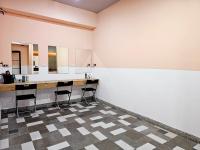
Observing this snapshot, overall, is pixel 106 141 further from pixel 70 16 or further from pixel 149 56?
pixel 70 16

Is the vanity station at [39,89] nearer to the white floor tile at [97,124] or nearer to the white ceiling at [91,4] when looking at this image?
the white floor tile at [97,124]

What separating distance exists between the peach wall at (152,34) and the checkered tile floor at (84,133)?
130cm

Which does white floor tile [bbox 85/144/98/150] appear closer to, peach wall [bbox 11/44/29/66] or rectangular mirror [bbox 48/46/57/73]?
rectangular mirror [bbox 48/46/57/73]

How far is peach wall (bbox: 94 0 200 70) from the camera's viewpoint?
241 cm

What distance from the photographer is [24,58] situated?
383 centimetres

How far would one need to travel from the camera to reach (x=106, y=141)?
2369 mm

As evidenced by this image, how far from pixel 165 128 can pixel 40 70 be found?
3485mm

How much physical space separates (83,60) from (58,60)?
35.2 inches

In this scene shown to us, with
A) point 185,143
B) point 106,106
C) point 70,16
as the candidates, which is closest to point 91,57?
point 70,16

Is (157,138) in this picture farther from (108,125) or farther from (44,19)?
(44,19)

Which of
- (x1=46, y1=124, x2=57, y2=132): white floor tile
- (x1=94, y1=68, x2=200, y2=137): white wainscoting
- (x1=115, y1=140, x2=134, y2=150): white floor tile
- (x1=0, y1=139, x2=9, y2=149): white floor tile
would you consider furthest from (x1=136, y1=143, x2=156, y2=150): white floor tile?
(x1=0, y1=139, x2=9, y2=149): white floor tile

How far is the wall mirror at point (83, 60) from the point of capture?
4.80m

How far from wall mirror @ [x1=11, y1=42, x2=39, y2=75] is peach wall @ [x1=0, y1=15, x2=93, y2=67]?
0.10m

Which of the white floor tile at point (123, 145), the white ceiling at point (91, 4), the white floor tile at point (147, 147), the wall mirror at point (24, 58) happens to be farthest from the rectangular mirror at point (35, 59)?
the white floor tile at point (147, 147)
